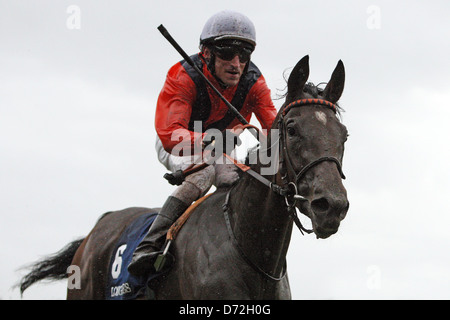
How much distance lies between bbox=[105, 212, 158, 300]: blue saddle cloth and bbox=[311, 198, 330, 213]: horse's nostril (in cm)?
224

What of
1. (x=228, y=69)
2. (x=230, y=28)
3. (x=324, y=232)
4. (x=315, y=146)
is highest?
(x=230, y=28)

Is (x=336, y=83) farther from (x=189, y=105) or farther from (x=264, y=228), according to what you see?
(x=189, y=105)

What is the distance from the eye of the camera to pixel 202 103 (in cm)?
743

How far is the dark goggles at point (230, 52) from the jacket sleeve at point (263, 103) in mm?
547

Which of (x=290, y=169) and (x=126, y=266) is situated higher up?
(x=290, y=169)

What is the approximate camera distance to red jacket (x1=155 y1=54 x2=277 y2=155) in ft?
22.7

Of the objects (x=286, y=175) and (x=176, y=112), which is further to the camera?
(x=176, y=112)

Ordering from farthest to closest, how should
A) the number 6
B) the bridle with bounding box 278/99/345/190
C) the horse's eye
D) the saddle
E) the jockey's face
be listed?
the number 6 → the jockey's face → the saddle → the horse's eye → the bridle with bounding box 278/99/345/190

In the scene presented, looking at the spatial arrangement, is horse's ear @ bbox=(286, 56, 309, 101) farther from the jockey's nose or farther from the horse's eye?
the jockey's nose

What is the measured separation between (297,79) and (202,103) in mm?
1794

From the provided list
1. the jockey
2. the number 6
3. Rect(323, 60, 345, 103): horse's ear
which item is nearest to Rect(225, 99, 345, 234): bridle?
Rect(323, 60, 345, 103): horse's ear

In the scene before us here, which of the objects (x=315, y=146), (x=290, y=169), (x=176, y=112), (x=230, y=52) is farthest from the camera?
(x=230, y=52)

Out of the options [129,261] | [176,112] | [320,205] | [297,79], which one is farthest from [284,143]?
[129,261]
